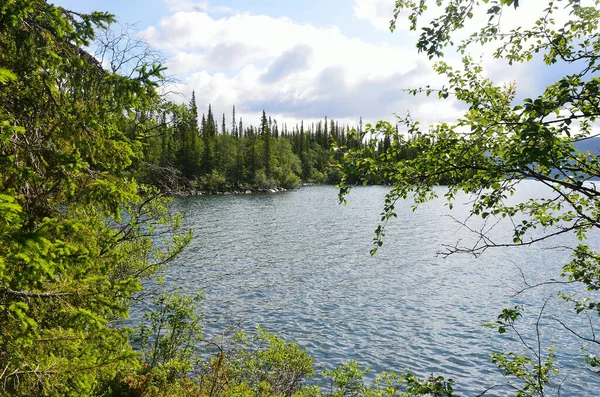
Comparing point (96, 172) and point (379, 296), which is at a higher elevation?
point (96, 172)

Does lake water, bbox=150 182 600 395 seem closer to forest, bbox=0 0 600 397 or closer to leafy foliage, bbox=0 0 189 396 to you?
forest, bbox=0 0 600 397

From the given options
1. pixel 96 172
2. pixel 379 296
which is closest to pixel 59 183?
pixel 96 172

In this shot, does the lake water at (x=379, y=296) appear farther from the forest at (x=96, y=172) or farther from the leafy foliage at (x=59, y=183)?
the leafy foliage at (x=59, y=183)

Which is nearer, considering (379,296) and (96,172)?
(96,172)

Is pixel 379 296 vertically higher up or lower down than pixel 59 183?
lower down

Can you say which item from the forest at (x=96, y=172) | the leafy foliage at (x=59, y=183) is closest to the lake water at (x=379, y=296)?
the forest at (x=96, y=172)

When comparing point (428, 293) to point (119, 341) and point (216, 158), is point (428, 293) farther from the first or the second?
point (216, 158)

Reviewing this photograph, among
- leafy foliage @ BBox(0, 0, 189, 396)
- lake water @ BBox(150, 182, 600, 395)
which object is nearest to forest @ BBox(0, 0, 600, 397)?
leafy foliage @ BBox(0, 0, 189, 396)

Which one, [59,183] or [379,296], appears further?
[379,296]

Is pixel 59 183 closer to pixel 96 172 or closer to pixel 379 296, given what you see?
pixel 96 172

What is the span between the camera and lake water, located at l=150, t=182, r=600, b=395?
44.0ft

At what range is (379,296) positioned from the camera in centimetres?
1930

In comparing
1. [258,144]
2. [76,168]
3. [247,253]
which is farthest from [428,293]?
[258,144]

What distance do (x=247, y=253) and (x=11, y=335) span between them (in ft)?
76.3
